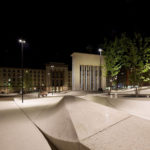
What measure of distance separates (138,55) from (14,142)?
17.8 metres

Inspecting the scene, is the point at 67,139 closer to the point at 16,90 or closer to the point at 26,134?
the point at 26,134

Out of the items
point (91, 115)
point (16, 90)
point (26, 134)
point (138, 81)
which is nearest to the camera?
point (26, 134)

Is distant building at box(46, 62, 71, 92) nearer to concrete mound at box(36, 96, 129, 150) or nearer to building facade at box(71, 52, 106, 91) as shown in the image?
building facade at box(71, 52, 106, 91)

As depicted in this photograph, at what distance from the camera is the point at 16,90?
235 feet

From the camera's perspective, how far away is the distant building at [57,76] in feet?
248

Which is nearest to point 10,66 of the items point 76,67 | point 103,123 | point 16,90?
point 16,90

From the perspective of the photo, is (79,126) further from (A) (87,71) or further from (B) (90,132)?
(A) (87,71)

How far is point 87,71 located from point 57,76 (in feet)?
126

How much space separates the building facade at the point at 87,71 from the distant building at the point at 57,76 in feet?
112

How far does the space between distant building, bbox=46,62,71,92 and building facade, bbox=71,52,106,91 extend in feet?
112

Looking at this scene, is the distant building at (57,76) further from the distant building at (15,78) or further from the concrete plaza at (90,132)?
the concrete plaza at (90,132)

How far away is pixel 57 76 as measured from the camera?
78000mm

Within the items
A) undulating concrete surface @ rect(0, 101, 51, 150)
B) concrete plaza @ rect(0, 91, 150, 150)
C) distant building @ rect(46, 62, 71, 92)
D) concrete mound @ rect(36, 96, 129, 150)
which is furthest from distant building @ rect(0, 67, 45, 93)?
concrete mound @ rect(36, 96, 129, 150)

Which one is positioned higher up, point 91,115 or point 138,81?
point 138,81
